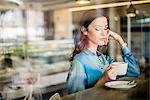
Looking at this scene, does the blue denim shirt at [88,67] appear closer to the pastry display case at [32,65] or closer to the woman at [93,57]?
the woman at [93,57]

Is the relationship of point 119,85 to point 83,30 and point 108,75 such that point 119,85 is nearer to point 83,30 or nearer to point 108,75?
point 108,75

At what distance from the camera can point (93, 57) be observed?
6.93ft

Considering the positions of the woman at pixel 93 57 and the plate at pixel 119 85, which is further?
the woman at pixel 93 57

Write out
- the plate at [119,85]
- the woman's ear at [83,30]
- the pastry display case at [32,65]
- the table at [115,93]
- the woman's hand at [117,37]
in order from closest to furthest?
the table at [115,93] → the plate at [119,85] → the woman's hand at [117,37] → the woman's ear at [83,30] → the pastry display case at [32,65]

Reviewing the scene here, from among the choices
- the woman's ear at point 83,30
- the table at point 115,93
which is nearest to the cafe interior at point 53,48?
the table at point 115,93

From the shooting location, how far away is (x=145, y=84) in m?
1.70

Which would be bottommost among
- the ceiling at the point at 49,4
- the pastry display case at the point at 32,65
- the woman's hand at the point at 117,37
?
the pastry display case at the point at 32,65

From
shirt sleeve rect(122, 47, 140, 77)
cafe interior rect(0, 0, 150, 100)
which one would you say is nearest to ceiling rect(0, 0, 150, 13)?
cafe interior rect(0, 0, 150, 100)

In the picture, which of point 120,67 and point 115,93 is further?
point 120,67

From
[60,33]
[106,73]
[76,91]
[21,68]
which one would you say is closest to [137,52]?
[106,73]

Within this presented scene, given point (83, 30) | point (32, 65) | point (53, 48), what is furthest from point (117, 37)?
point (53, 48)

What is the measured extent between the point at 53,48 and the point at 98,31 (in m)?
3.43

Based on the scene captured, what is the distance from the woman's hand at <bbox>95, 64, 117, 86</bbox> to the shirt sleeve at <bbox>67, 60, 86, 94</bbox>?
0.49 ft

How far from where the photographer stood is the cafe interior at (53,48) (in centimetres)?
200
